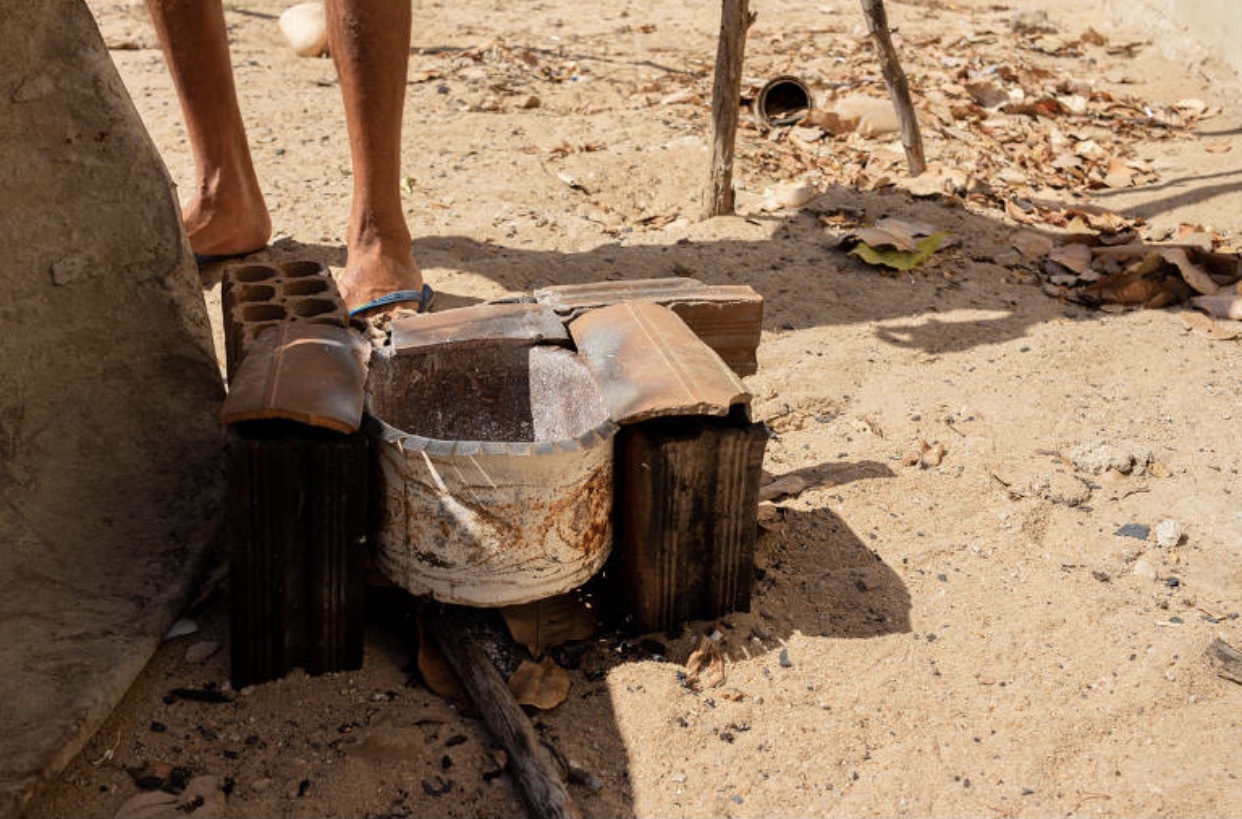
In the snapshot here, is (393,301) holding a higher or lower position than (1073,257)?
higher

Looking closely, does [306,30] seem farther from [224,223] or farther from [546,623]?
[546,623]

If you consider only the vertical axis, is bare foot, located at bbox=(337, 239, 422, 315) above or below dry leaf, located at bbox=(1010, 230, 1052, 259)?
above

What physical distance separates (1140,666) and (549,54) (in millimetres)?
5457

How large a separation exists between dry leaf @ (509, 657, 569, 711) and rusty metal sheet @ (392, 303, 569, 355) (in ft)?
2.21

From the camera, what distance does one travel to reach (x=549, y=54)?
23.1ft

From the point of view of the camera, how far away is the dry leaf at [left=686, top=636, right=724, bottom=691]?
2.35m

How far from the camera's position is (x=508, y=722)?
215 centimetres

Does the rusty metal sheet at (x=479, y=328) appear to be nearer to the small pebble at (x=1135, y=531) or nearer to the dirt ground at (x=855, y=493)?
the dirt ground at (x=855, y=493)

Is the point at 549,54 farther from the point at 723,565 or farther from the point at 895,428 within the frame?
the point at 723,565

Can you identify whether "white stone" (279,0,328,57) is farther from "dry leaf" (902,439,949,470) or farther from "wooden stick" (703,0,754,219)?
"dry leaf" (902,439,949,470)

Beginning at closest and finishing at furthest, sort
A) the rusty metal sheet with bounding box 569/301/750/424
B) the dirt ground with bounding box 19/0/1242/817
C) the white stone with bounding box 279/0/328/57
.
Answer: the dirt ground with bounding box 19/0/1242/817 → the rusty metal sheet with bounding box 569/301/750/424 → the white stone with bounding box 279/0/328/57

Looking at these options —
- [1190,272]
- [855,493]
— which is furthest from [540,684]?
Result: [1190,272]

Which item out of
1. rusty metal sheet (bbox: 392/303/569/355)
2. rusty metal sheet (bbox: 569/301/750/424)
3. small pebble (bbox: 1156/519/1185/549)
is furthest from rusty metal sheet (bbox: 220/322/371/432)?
small pebble (bbox: 1156/519/1185/549)

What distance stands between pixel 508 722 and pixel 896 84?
3806 millimetres
